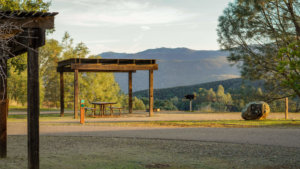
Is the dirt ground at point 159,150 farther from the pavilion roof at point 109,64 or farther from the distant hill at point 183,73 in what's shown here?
the distant hill at point 183,73

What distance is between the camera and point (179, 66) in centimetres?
14100

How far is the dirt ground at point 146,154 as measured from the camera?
719 centimetres

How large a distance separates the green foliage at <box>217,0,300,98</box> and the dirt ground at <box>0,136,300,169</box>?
30.5 ft

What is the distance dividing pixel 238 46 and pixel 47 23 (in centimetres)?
1473

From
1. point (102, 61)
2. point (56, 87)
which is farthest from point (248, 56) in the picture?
point (56, 87)

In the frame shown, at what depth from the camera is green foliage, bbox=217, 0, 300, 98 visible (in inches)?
691

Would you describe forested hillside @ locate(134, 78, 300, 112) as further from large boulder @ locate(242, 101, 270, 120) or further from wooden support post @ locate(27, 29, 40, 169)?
wooden support post @ locate(27, 29, 40, 169)

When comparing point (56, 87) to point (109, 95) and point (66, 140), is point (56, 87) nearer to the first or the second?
point (109, 95)

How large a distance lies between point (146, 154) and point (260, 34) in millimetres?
12413

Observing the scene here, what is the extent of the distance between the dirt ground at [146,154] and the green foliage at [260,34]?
9.28 meters

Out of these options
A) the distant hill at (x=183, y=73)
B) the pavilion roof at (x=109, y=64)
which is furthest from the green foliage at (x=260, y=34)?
the distant hill at (x=183, y=73)

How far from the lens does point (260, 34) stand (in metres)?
18.5

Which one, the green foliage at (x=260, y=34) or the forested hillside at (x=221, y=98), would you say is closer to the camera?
the green foliage at (x=260, y=34)

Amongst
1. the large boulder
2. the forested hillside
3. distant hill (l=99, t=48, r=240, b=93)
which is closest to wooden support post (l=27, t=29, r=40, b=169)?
the forested hillside
